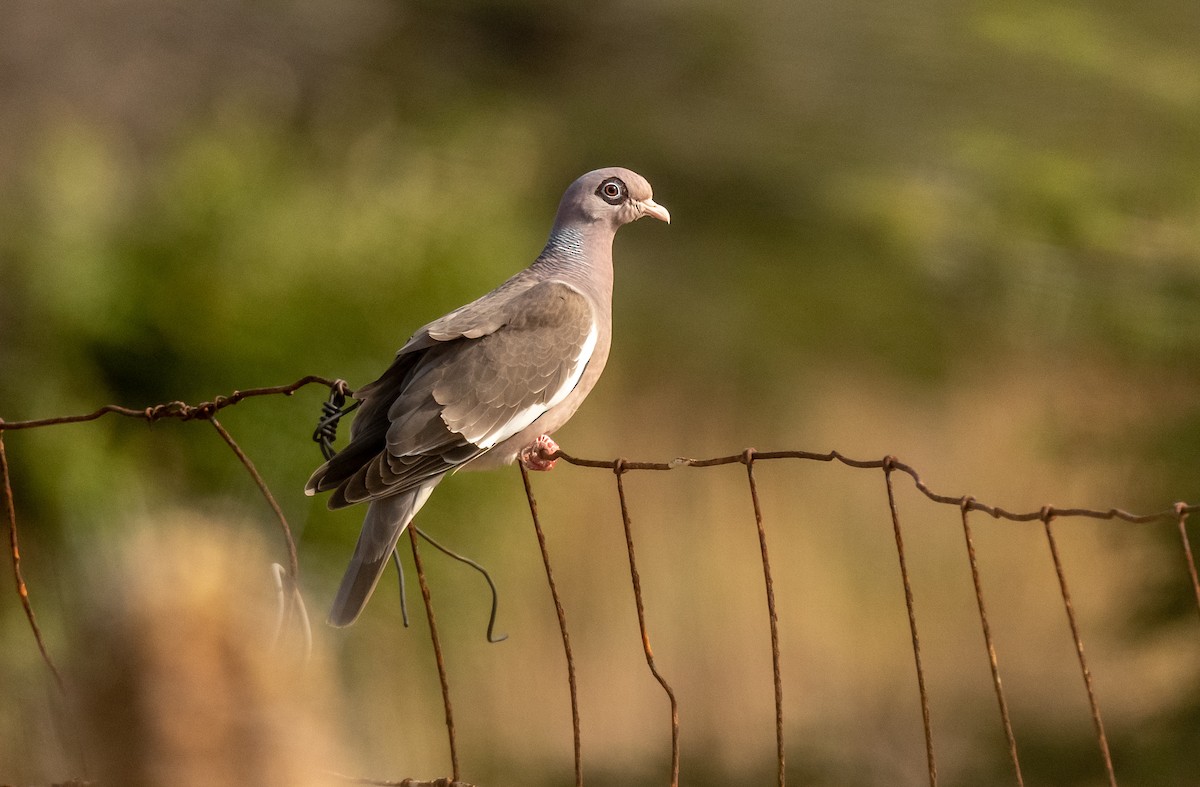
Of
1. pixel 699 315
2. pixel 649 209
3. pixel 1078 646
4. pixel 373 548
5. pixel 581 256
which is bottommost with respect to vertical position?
pixel 1078 646

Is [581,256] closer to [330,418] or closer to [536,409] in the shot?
[536,409]

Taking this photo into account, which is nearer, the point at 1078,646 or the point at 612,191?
the point at 1078,646

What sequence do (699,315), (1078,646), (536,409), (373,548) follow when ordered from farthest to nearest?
(699,315) < (536,409) < (373,548) < (1078,646)

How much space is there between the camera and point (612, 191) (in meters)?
3.04

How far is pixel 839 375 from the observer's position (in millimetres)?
10383

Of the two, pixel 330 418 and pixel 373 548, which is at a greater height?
pixel 330 418

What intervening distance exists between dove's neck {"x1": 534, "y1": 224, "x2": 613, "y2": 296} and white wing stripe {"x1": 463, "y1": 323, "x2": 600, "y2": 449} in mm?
166

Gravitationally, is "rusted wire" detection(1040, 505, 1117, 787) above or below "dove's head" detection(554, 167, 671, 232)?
below

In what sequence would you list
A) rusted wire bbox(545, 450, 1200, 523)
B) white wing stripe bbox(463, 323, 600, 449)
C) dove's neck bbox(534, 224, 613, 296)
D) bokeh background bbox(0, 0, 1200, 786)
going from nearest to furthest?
rusted wire bbox(545, 450, 1200, 523) → white wing stripe bbox(463, 323, 600, 449) → dove's neck bbox(534, 224, 613, 296) → bokeh background bbox(0, 0, 1200, 786)

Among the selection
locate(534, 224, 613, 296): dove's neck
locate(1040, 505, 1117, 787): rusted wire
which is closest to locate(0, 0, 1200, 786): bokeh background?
locate(534, 224, 613, 296): dove's neck

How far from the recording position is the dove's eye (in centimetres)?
304

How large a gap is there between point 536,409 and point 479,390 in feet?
0.46

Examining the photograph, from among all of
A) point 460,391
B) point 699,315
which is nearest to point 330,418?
point 460,391

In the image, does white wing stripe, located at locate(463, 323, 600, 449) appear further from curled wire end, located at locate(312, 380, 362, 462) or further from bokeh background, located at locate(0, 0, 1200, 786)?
bokeh background, located at locate(0, 0, 1200, 786)
